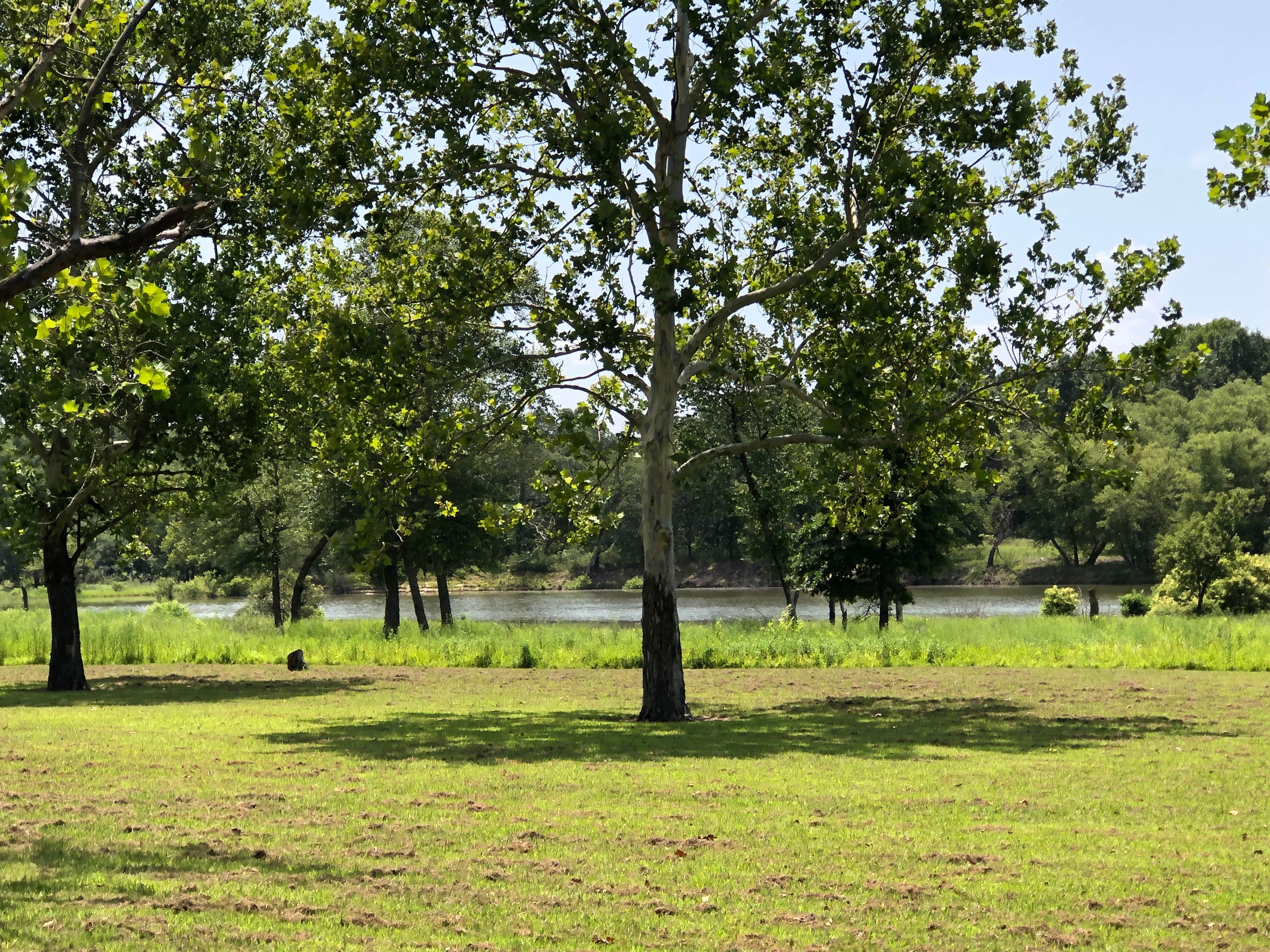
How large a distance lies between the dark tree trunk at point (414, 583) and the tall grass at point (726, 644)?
10.1ft

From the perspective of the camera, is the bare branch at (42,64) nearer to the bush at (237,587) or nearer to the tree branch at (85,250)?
the tree branch at (85,250)

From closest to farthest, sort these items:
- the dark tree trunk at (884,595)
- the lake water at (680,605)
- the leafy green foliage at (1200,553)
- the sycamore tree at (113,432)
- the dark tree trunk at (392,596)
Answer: the sycamore tree at (113,432)
the dark tree trunk at (884,595)
the dark tree trunk at (392,596)
the leafy green foliage at (1200,553)
the lake water at (680,605)

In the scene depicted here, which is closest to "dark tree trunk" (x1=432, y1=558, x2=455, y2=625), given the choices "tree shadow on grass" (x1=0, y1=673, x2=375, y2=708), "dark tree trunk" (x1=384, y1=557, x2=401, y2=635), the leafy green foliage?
"dark tree trunk" (x1=384, y1=557, x2=401, y2=635)

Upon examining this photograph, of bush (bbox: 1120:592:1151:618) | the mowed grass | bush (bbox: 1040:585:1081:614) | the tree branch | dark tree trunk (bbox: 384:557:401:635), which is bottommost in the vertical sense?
bush (bbox: 1120:592:1151:618)

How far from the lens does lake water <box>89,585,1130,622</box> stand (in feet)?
201

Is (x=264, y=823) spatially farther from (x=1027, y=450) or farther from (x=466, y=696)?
(x=1027, y=450)

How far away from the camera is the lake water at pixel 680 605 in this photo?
61.3 meters

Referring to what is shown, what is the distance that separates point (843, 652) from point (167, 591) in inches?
2720

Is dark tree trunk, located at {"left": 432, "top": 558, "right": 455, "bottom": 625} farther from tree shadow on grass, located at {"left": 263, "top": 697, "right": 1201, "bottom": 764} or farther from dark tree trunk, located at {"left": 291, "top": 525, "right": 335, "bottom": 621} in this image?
tree shadow on grass, located at {"left": 263, "top": 697, "right": 1201, "bottom": 764}

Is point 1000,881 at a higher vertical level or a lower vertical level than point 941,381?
lower

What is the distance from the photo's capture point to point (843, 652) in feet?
97.8

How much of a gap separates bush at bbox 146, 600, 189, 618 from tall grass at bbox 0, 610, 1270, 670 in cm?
1199

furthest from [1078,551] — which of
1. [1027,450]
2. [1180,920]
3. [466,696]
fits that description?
[1180,920]

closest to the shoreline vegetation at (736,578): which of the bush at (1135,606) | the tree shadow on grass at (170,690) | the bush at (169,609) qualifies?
the bush at (169,609)
